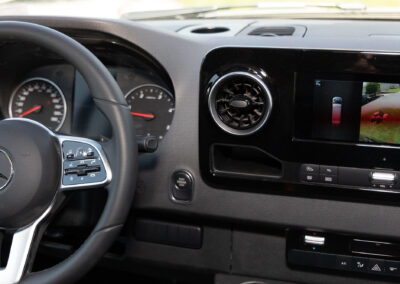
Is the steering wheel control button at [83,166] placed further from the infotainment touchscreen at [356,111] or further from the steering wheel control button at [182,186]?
the infotainment touchscreen at [356,111]

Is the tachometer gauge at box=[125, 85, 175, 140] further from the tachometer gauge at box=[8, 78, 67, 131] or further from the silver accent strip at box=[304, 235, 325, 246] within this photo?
the silver accent strip at box=[304, 235, 325, 246]

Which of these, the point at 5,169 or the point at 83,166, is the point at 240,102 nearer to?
the point at 83,166

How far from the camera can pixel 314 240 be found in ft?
5.09

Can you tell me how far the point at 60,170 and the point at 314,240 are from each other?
0.73 metres

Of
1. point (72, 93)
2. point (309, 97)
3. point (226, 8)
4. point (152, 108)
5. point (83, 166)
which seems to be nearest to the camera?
point (83, 166)

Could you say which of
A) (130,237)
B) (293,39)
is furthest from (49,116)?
(293,39)

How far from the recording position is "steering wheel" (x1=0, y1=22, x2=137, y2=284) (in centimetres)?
126

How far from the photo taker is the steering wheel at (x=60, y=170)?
1.26m

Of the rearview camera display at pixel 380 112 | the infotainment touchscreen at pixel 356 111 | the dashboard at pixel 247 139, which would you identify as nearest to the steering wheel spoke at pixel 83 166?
the dashboard at pixel 247 139

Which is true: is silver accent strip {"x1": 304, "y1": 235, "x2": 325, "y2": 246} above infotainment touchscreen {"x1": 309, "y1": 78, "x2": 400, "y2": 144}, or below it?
below

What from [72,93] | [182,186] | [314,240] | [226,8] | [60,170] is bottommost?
[314,240]

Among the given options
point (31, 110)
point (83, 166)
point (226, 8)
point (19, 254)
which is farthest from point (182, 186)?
point (226, 8)

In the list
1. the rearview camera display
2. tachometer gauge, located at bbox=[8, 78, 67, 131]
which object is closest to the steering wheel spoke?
tachometer gauge, located at bbox=[8, 78, 67, 131]

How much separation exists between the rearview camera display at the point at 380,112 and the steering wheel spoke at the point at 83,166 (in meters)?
0.65
